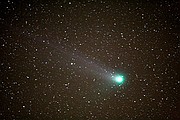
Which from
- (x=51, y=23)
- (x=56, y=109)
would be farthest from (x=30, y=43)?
(x=56, y=109)

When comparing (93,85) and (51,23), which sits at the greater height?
(51,23)

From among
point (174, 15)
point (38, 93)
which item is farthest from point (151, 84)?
point (38, 93)

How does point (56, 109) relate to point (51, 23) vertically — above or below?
below

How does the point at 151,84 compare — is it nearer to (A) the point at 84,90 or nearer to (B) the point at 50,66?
(A) the point at 84,90

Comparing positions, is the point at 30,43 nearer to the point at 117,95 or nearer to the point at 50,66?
the point at 50,66
